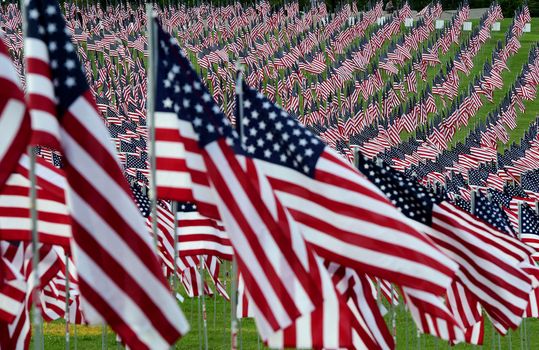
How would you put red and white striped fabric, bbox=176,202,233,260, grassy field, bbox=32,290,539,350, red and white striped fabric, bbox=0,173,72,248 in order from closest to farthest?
red and white striped fabric, bbox=0,173,72,248
red and white striped fabric, bbox=176,202,233,260
grassy field, bbox=32,290,539,350

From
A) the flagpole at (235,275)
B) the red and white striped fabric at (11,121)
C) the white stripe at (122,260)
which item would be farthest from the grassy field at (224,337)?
the red and white striped fabric at (11,121)

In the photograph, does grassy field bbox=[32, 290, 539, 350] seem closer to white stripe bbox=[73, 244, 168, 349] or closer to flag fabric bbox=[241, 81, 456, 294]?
flag fabric bbox=[241, 81, 456, 294]

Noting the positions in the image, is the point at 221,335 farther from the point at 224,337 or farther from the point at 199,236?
the point at 199,236

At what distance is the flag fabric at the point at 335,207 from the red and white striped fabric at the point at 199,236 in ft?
29.9

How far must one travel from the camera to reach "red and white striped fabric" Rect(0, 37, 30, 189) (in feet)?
35.5

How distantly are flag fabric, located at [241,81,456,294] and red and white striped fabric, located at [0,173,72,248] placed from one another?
2236 millimetres

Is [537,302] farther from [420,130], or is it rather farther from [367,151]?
[420,130]

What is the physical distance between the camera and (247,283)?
12.5 m

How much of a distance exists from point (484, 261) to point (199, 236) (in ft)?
22.3

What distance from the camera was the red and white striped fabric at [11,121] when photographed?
10.8 metres

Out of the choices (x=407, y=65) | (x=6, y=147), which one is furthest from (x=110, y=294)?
(x=407, y=65)

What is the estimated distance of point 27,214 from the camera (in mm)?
15141

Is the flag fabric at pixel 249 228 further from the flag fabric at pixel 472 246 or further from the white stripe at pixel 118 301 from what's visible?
the flag fabric at pixel 472 246

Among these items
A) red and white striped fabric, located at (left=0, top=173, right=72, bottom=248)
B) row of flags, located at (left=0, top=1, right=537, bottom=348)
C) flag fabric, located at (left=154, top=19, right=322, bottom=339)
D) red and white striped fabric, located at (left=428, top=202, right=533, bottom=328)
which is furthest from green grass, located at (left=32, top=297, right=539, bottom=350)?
flag fabric, located at (left=154, top=19, right=322, bottom=339)
